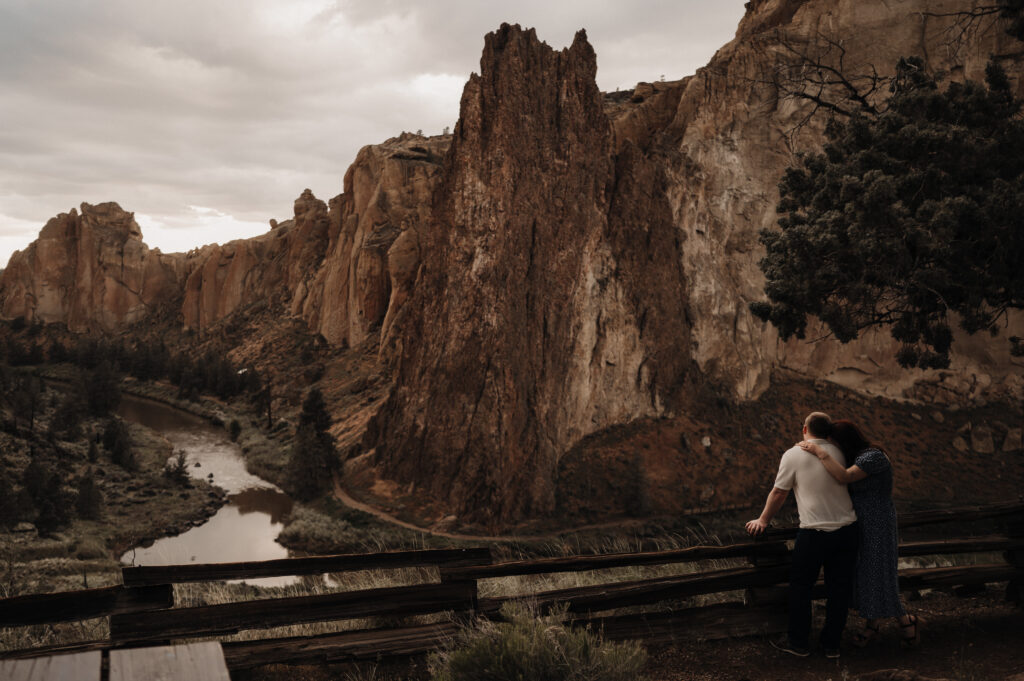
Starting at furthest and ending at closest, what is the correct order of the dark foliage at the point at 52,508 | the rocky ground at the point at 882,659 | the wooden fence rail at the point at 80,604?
Answer: the dark foliage at the point at 52,508
the rocky ground at the point at 882,659
the wooden fence rail at the point at 80,604

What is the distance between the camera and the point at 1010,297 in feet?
30.3

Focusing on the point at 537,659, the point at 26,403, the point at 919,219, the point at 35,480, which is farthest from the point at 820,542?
the point at 26,403

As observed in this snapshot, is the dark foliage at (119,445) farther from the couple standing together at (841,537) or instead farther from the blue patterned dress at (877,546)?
the blue patterned dress at (877,546)

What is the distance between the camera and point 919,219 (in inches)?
378

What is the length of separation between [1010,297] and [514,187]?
896 inches

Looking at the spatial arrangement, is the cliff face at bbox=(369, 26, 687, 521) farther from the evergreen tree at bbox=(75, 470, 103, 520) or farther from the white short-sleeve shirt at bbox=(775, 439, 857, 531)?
the white short-sleeve shirt at bbox=(775, 439, 857, 531)

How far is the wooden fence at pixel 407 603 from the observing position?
422cm

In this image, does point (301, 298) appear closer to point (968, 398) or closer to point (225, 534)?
point (225, 534)

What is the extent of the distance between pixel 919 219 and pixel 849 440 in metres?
5.93

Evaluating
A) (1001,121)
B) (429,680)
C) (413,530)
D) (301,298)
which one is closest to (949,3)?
(1001,121)

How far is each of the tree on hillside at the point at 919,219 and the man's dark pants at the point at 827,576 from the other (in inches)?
220

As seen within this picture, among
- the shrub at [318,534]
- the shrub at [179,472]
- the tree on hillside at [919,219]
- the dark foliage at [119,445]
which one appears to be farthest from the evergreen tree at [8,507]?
the tree on hillside at [919,219]

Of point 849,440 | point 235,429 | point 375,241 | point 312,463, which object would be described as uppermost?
point 375,241

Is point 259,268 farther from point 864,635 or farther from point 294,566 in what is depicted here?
point 864,635
